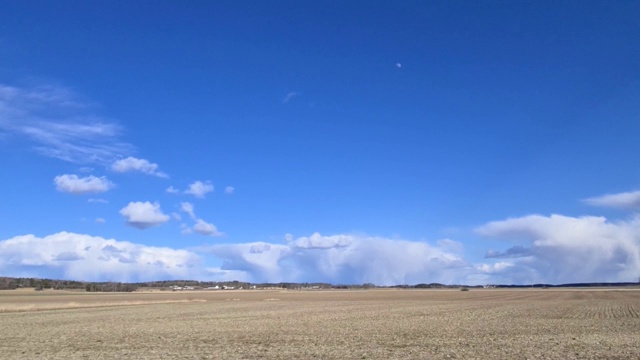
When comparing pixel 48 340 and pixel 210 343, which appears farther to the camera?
pixel 48 340

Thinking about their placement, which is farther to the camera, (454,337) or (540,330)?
(540,330)

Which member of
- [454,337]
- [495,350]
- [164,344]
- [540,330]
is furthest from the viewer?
[540,330]

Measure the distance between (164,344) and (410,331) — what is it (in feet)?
48.8

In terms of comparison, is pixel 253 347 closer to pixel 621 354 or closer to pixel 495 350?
pixel 495 350

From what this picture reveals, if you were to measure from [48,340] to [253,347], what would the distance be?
12.4 metres

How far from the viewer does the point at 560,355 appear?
23.4 meters

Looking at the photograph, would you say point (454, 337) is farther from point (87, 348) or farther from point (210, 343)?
point (87, 348)

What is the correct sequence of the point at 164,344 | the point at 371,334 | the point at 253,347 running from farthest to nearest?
the point at 371,334, the point at 164,344, the point at 253,347

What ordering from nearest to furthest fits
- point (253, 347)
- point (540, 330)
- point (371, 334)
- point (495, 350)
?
point (495, 350), point (253, 347), point (371, 334), point (540, 330)

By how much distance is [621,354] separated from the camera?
2400cm

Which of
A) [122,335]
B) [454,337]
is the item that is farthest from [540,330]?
[122,335]

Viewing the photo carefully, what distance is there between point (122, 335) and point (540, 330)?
25.4 meters

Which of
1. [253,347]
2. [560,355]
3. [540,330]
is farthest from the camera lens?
[540,330]

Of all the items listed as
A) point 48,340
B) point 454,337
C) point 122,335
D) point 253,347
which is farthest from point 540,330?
point 48,340
